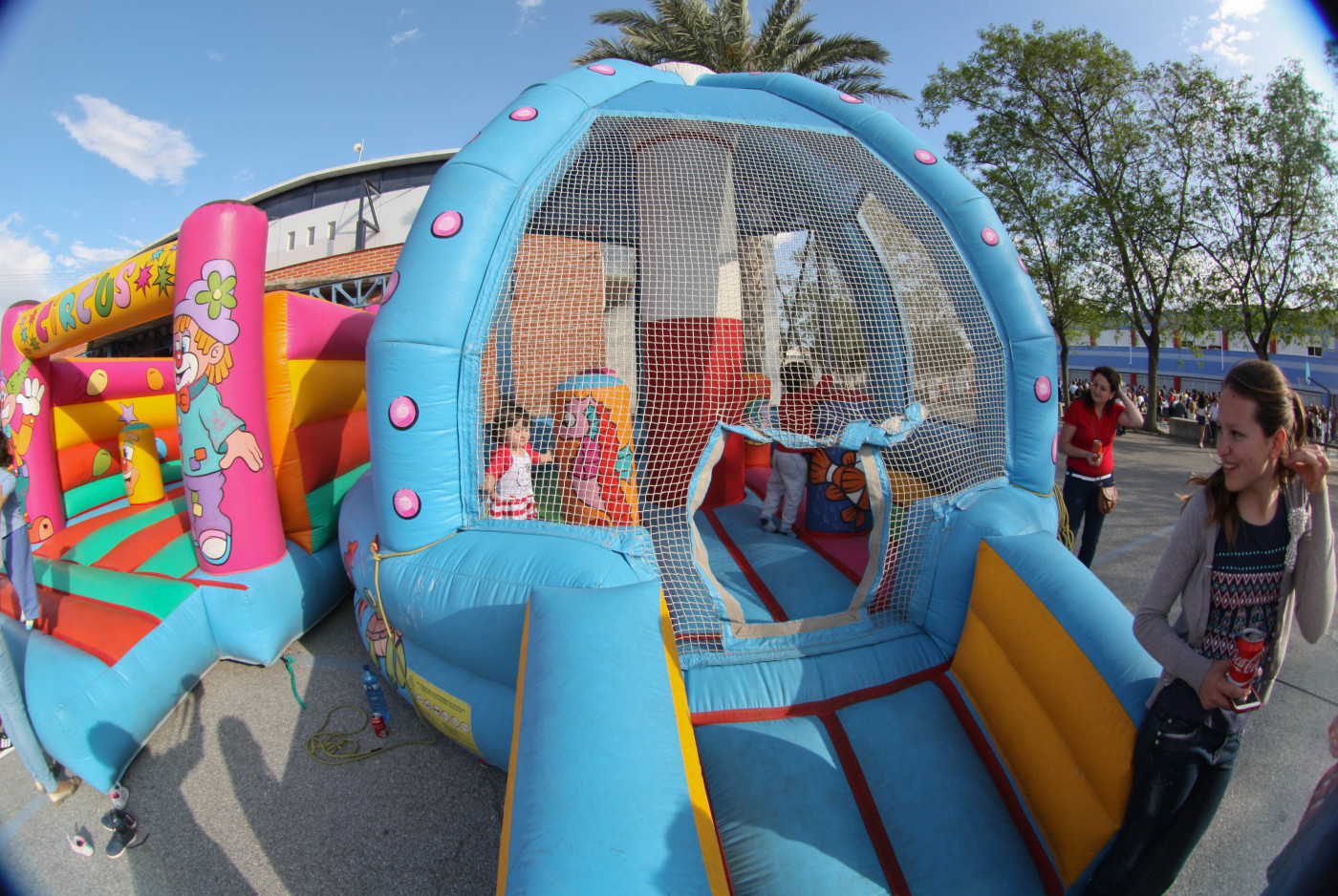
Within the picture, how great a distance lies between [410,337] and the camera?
2.55 metres

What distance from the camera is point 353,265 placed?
47.3 ft

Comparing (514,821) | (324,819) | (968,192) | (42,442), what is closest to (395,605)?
(324,819)

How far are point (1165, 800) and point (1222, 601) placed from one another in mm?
527

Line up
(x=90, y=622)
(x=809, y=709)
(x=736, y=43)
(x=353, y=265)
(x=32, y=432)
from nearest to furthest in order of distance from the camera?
(x=809, y=709), (x=90, y=622), (x=32, y=432), (x=736, y=43), (x=353, y=265)

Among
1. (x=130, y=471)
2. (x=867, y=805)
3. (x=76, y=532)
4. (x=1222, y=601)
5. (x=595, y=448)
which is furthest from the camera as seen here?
(x=130, y=471)

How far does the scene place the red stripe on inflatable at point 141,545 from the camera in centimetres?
353

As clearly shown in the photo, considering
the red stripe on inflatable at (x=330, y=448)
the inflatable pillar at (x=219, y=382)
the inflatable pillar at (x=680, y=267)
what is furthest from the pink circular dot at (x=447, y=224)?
the red stripe on inflatable at (x=330, y=448)

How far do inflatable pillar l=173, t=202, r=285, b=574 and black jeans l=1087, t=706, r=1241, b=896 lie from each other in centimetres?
401

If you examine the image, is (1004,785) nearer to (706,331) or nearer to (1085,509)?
(1085,509)

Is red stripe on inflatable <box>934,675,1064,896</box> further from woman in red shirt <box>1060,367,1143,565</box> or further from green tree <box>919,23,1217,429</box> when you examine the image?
green tree <box>919,23,1217,429</box>

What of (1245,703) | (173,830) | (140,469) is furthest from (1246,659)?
(140,469)

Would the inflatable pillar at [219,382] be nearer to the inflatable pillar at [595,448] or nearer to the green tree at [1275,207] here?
the inflatable pillar at [595,448]

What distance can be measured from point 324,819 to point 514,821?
5.00ft

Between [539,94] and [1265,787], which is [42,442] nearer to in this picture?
[539,94]
